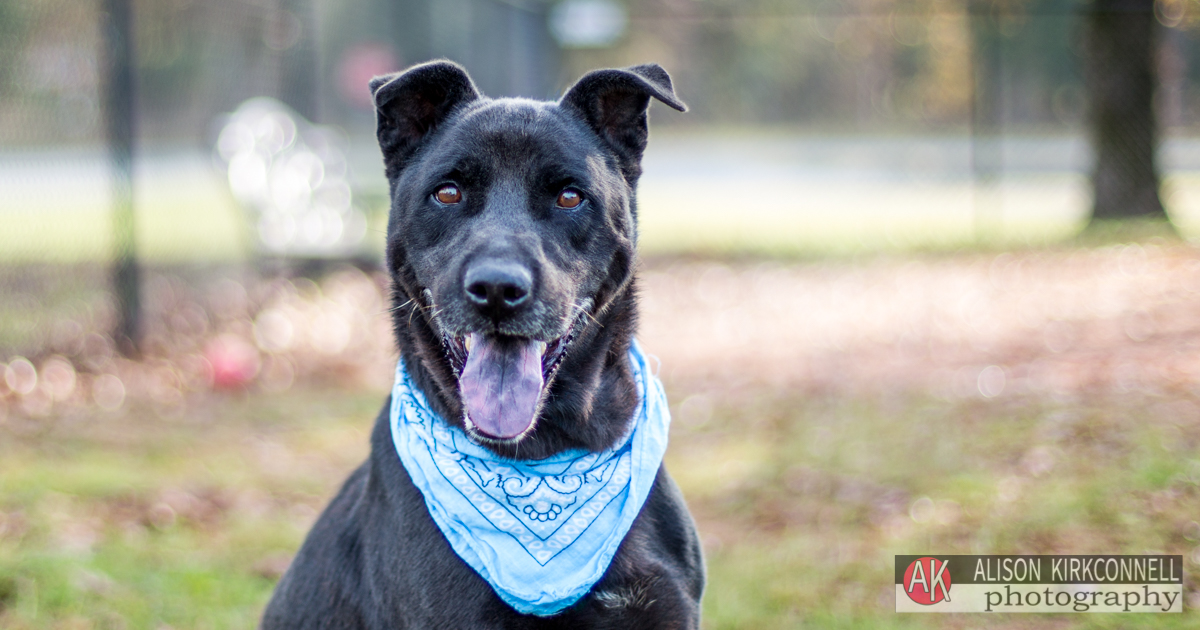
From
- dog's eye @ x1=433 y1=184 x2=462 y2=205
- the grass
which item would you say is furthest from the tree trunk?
dog's eye @ x1=433 y1=184 x2=462 y2=205

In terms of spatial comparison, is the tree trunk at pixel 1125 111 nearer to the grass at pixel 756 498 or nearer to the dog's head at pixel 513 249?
the grass at pixel 756 498

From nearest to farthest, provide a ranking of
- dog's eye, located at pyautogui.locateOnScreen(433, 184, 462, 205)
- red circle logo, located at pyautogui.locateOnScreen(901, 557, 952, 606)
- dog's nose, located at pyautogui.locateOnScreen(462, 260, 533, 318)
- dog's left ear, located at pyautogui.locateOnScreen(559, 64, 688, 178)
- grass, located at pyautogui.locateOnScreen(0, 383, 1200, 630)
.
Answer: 1. dog's nose, located at pyautogui.locateOnScreen(462, 260, 533, 318)
2. dog's eye, located at pyautogui.locateOnScreen(433, 184, 462, 205)
3. dog's left ear, located at pyautogui.locateOnScreen(559, 64, 688, 178)
4. red circle logo, located at pyautogui.locateOnScreen(901, 557, 952, 606)
5. grass, located at pyautogui.locateOnScreen(0, 383, 1200, 630)

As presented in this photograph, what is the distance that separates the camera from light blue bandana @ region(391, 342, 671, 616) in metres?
2.69

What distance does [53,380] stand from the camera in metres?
7.15

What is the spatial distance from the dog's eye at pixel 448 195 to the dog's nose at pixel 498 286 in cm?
40

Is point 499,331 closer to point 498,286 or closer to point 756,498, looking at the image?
point 498,286

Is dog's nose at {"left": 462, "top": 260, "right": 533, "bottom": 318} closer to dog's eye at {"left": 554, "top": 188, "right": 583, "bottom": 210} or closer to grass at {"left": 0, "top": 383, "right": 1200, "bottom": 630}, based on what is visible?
dog's eye at {"left": 554, "top": 188, "right": 583, "bottom": 210}

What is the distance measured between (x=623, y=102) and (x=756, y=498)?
110 inches

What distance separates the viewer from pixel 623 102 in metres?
3.33

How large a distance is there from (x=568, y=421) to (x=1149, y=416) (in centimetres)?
401

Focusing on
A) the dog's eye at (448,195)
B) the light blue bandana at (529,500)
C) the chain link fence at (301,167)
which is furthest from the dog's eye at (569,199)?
the chain link fence at (301,167)

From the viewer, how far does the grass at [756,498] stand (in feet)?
13.6

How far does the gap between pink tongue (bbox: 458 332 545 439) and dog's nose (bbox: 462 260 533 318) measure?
0.50ft

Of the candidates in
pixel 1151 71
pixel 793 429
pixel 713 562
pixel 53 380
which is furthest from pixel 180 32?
pixel 1151 71
